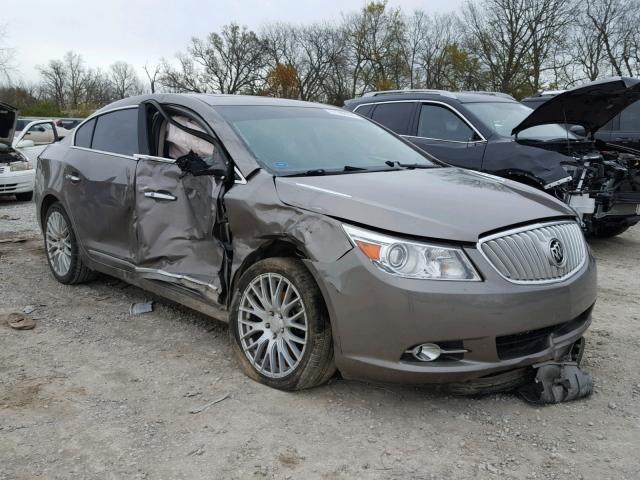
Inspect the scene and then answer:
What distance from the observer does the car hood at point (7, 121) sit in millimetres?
10414

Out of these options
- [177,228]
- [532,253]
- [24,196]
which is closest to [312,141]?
[177,228]

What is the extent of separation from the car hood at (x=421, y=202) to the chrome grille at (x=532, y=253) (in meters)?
0.07

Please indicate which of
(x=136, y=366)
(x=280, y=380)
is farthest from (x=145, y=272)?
(x=280, y=380)

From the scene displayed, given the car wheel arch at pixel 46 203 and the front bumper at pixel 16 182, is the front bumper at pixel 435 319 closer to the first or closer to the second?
the car wheel arch at pixel 46 203

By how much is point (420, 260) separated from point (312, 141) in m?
1.48

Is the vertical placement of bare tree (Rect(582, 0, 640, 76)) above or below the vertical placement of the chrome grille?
above

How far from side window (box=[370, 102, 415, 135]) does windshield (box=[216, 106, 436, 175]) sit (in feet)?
11.1

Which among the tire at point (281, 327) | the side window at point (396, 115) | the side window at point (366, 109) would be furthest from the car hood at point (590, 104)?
the tire at point (281, 327)

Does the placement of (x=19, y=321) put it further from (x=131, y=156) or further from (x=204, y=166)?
(x=204, y=166)

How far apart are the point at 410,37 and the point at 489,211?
170ft

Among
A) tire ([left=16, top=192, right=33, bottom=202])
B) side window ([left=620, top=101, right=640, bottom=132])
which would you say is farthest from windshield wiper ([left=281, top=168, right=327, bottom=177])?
tire ([left=16, top=192, right=33, bottom=202])

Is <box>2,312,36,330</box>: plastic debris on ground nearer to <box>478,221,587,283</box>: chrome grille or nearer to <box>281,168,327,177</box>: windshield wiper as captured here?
<box>281,168,327,177</box>: windshield wiper

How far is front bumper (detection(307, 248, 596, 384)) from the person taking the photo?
2781 millimetres

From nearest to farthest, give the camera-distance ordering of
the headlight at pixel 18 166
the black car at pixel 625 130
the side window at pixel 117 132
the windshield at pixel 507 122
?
the side window at pixel 117 132 < the windshield at pixel 507 122 < the black car at pixel 625 130 < the headlight at pixel 18 166
